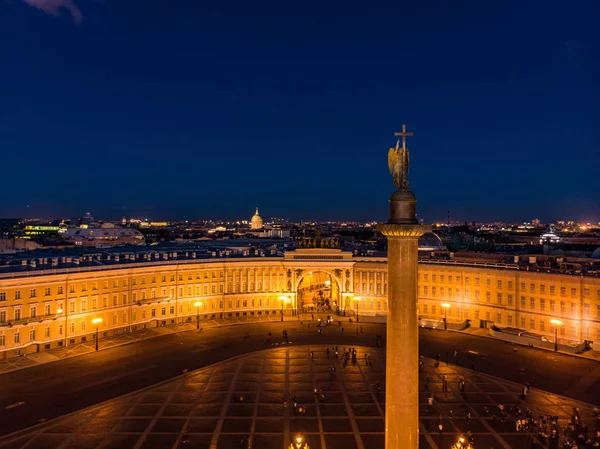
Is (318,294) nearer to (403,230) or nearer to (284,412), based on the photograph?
(284,412)

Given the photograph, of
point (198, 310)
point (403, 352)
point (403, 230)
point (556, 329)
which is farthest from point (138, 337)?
point (556, 329)

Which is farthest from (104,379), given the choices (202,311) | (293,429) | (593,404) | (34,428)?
(593,404)

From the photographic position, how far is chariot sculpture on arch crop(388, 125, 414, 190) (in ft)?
73.7

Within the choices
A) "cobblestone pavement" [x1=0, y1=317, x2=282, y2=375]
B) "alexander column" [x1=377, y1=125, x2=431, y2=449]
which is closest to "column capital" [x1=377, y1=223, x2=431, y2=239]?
"alexander column" [x1=377, y1=125, x2=431, y2=449]

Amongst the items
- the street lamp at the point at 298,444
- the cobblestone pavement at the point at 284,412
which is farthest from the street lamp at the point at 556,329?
the street lamp at the point at 298,444

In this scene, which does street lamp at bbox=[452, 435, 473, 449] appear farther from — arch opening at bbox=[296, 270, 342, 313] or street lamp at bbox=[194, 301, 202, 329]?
arch opening at bbox=[296, 270, 342, 313]

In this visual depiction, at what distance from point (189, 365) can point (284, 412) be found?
17.8m

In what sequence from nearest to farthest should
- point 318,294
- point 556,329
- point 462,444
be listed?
point 462,444 < point 556,329 < point 318,294

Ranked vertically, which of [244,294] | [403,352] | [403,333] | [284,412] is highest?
[403,333]

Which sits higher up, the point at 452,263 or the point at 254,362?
the point at 452,263

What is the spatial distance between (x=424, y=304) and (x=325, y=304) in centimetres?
2298

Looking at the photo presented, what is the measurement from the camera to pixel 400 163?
2258 centimetres

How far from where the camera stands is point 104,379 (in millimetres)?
51625

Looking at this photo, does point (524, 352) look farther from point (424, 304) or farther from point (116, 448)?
point (116, 448)
